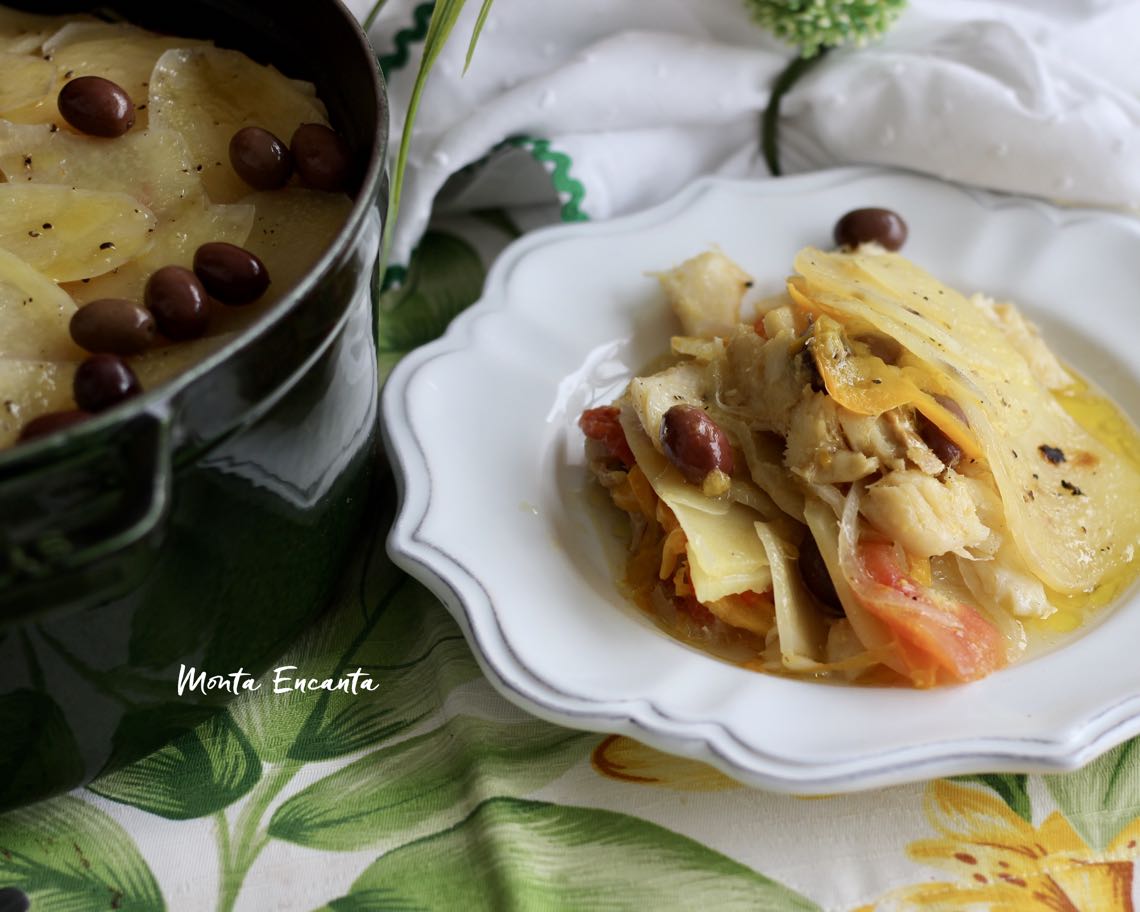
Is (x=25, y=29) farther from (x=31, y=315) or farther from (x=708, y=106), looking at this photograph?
(x=708, y=106)

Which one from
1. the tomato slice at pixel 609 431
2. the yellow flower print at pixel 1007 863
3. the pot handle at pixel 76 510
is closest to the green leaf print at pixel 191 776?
the pot handle at pixel 76 510

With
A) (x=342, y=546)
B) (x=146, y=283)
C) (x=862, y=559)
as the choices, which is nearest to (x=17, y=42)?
(x=146, y=283)

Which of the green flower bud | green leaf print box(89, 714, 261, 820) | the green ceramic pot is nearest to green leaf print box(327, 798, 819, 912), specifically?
green leaf print box(89, 714, 261, 820)

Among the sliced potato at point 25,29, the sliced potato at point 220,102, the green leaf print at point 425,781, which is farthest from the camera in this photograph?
the sliced potato at point 25,29

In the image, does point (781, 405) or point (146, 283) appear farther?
point (781, 405)

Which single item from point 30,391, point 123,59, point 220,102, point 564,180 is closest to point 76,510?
point 30,391

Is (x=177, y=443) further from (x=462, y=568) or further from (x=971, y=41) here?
(x=971, y=41)

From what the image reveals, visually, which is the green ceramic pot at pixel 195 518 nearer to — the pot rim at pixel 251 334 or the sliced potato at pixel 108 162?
the pot rim at pixel 251 334
